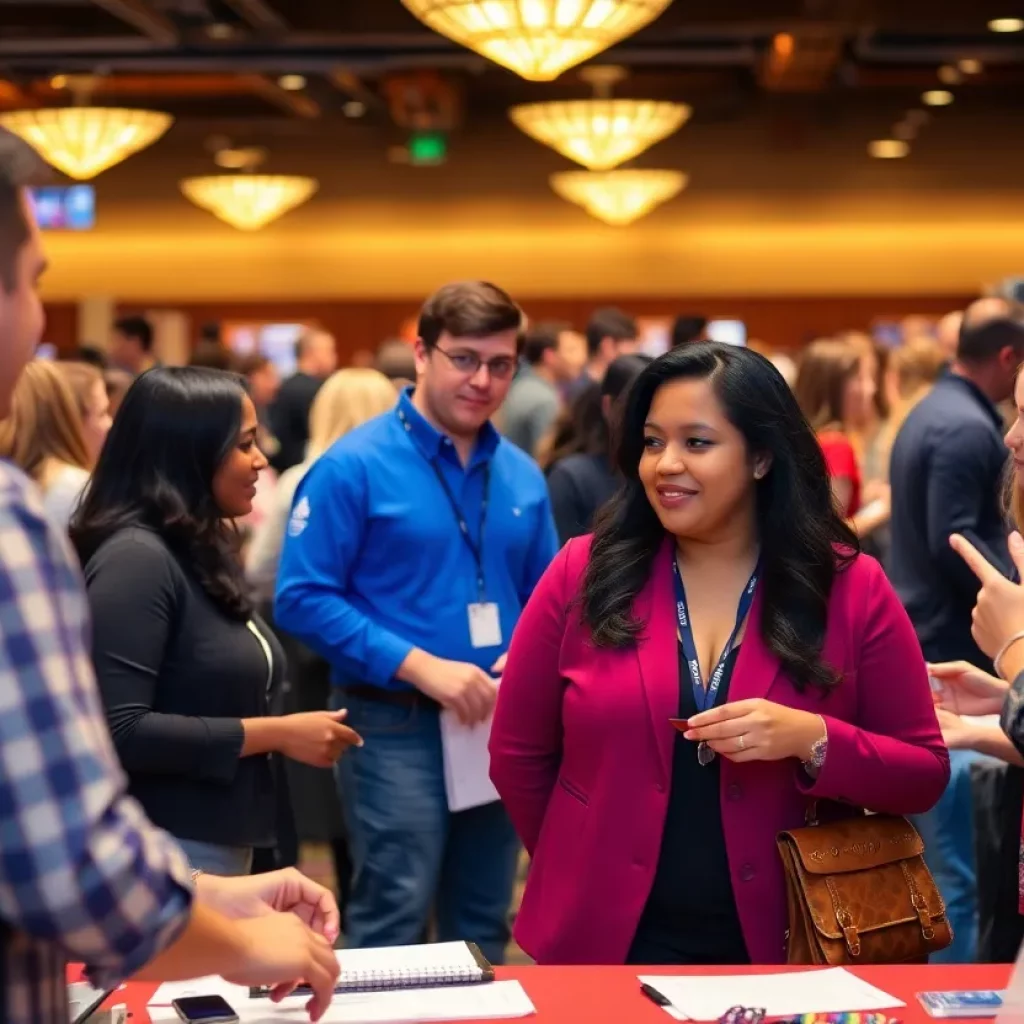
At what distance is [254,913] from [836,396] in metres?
4.47

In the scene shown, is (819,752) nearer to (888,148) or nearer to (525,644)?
(525,644)

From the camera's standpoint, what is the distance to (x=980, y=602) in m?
2.31

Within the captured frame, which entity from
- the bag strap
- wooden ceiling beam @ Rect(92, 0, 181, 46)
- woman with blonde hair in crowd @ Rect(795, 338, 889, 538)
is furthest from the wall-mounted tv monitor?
the bag strap

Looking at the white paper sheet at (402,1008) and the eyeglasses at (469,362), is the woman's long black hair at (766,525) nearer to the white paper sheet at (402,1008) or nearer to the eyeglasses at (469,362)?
the white paper sheet at (402,1008)

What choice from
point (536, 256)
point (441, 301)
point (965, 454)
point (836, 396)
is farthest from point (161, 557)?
point (536, 256)

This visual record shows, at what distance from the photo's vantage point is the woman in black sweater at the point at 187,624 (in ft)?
9.19

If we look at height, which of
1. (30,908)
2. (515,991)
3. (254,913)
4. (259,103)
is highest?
(259,103)

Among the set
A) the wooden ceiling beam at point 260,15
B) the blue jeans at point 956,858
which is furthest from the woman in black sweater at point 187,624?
the wooden ceiling beam at point 260,15

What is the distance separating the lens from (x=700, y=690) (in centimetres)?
246

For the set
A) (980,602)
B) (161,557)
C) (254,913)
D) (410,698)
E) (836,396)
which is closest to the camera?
(254,913)

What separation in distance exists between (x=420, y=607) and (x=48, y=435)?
1.22 meters

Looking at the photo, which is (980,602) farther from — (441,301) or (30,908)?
(441,301)

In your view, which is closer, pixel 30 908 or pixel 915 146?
pixel 30 908

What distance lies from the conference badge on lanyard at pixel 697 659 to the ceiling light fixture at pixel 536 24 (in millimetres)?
3514
